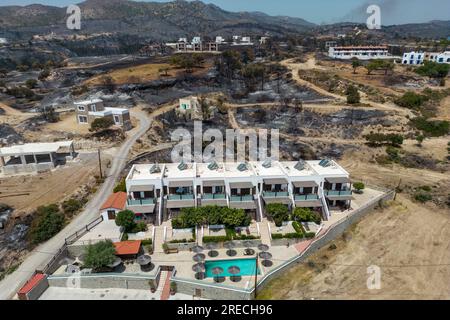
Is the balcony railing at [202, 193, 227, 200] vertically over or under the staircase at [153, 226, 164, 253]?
over

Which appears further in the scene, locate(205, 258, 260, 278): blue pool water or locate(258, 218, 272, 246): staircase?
locate(258, 218, 272, 246): staircase

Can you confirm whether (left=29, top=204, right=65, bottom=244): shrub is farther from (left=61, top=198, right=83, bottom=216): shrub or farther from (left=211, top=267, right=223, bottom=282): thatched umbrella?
(left=211, top=267, right=223, bottom=282): thatched umbrella

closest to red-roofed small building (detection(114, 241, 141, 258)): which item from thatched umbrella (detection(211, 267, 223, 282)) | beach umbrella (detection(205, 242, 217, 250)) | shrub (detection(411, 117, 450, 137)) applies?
beach umbrella (detection(205, 242, 217, 250))

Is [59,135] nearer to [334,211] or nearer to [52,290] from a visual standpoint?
[52,290]

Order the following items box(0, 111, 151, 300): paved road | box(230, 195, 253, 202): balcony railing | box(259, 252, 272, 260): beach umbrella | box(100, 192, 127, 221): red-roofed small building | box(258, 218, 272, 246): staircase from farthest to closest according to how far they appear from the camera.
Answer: box(230, 195, 253, 202): balcony railing
box(100, 192, 127, 221): red-roofed small building
box(258, 218, 272, 246): staircase
box(259, 252, 272, 260): beach umbrella
box(0, 111, 151, 300): paved road

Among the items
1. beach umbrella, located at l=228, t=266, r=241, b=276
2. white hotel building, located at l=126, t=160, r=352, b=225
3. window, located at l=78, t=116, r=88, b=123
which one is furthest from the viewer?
window, located at l=78, t=116, r=88, b=123

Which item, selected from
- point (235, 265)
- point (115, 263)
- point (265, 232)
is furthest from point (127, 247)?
point (265, 232)

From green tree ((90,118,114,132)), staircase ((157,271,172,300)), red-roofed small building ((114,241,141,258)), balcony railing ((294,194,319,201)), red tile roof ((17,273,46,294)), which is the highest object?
green tree ((90,118,114,132))

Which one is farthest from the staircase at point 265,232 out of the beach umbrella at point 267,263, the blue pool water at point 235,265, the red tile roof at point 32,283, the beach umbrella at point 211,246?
the red tile roof at point 32,283
